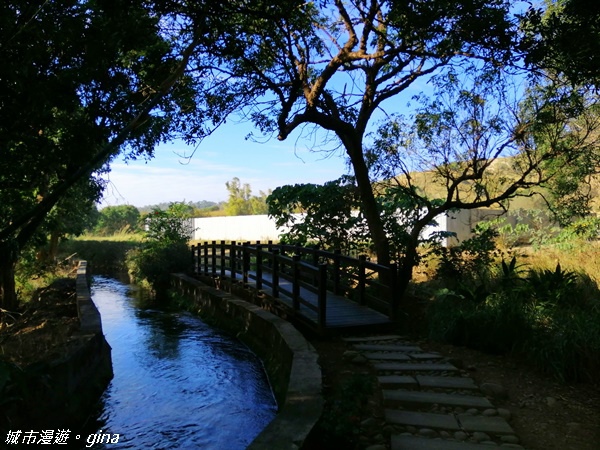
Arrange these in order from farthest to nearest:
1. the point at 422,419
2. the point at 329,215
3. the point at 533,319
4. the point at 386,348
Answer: the point at 329,215
the point at 386,348
the point at 533,319
the point at 422,419

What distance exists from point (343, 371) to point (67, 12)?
5453mm

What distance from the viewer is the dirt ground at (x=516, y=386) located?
12.4ft

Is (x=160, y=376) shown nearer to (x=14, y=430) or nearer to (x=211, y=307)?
(x=14, y=430)

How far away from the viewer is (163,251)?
1780 cm

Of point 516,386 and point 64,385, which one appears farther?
point 64,385

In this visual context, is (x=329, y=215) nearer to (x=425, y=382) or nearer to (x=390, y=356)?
(x=390, y=356)

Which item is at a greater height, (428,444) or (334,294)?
(334,294)

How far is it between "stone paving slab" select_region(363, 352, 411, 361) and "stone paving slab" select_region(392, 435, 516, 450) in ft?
6.75

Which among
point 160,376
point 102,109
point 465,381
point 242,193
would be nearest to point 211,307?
point 160,376

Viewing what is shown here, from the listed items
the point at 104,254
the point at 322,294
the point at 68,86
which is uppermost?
the point at 68,86

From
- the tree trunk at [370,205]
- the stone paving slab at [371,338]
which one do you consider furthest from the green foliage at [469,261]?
the stone paving slab at [371,338]

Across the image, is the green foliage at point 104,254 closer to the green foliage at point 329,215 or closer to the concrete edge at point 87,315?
the concrete edge at point 87,315

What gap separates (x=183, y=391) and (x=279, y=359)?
4.42 feet

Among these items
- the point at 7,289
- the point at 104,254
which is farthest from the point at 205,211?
the point at 7,289
